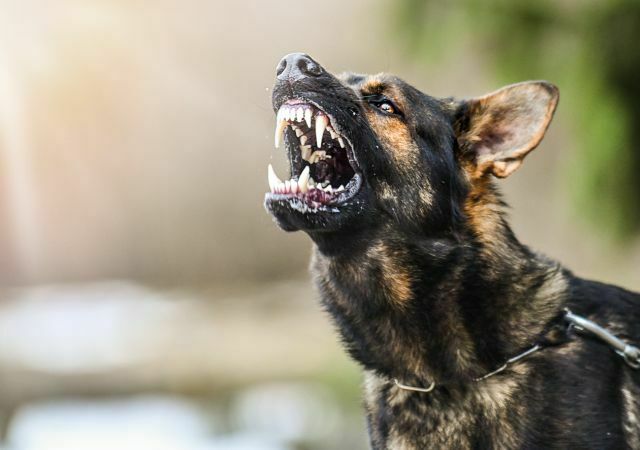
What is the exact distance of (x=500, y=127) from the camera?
2.89 metres

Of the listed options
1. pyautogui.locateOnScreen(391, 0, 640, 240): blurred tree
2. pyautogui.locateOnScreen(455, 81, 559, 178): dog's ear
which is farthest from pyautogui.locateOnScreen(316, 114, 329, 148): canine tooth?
pyautogui.locateOnScreen(391, 0, 640, 240): blurred tree

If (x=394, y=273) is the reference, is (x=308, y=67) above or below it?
above

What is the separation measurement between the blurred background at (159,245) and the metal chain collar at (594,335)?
11.5ft

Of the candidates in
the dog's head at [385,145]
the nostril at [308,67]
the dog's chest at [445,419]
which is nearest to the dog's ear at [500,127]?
the dog's head at [385,145]

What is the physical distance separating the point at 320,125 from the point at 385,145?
21 centimetres

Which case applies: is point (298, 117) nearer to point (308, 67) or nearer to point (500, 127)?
point (308, 67)

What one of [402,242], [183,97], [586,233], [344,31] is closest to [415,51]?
[586,233]

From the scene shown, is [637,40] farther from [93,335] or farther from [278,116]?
[93,335]

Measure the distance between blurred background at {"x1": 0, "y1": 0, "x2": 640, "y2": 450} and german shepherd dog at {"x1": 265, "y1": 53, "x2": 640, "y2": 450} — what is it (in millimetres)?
3088

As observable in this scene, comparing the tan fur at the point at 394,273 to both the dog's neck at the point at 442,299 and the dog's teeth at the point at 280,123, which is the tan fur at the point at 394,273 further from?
the dog's teeth at the point at 280,123

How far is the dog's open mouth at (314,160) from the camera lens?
2.64 meters

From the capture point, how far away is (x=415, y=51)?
5004 millimetres

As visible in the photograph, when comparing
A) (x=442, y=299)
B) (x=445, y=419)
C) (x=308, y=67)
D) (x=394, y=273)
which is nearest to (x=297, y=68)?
(x=308, y=67)

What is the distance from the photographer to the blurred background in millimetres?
6906
